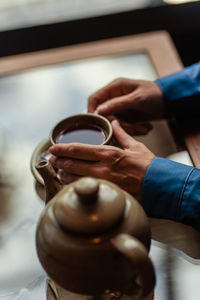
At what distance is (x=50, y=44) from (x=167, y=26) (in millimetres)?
719

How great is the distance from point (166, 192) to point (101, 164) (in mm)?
158

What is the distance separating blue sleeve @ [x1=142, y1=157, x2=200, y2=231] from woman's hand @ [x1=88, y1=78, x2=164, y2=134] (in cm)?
26

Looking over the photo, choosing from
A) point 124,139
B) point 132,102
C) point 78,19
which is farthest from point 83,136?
point 78,19

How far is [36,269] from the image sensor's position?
828 mm

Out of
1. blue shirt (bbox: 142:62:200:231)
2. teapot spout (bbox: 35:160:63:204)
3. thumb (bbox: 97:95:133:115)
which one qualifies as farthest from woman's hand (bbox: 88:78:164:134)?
teapot spout (bbox: 35:160:63:204)

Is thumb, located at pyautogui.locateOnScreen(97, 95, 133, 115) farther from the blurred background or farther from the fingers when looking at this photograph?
the blurred background

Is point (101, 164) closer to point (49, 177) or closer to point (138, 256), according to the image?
point (49, 177)

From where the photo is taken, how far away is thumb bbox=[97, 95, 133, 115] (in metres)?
1.13

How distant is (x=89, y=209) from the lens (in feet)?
1.93

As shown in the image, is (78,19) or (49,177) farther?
(78,19)

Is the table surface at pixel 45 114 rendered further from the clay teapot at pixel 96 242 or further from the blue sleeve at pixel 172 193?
the clay teapot at pixel 96 242

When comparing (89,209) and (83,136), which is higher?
(89,209)

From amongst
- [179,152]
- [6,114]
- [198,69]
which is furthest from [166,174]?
[6,114]

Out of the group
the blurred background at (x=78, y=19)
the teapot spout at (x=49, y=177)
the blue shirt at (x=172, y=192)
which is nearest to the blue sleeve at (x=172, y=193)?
the blue shirt at (x=172, y=192)
